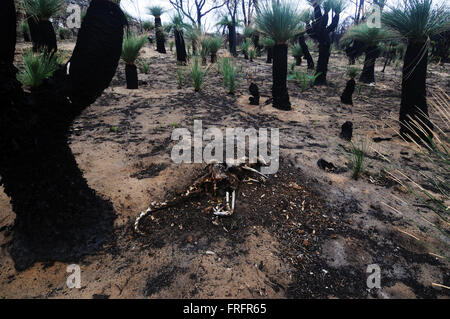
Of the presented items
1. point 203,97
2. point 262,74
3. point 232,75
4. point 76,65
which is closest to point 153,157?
point 76,65

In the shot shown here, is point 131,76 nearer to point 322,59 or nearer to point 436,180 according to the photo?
point 322,59

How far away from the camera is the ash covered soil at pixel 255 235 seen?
1745mm

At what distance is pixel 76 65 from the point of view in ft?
6.35

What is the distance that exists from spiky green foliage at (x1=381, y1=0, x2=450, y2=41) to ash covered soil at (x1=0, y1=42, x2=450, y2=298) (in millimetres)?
1815

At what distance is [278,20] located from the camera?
4945 millimetres

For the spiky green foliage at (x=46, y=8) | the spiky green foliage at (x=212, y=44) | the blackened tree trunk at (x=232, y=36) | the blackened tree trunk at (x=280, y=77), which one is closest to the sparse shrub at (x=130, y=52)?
the spiky green foliage at (x=46, y=8)

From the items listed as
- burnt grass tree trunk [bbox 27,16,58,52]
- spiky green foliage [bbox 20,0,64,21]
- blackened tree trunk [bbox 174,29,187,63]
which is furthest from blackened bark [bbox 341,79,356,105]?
burnt grass tree trunk [bbox 27,16,58,52]

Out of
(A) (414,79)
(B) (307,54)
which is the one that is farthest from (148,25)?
(A) (414,79)

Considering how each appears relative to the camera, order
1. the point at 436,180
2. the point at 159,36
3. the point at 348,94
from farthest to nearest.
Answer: the point at 159,36 → the point at 348,94 → the point at 436,180

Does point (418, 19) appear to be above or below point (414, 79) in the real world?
above

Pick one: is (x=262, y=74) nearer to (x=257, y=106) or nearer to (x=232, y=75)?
(x=232, y=75)

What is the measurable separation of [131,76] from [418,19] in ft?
20.4

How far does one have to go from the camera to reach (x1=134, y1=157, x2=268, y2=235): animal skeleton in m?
2.35
